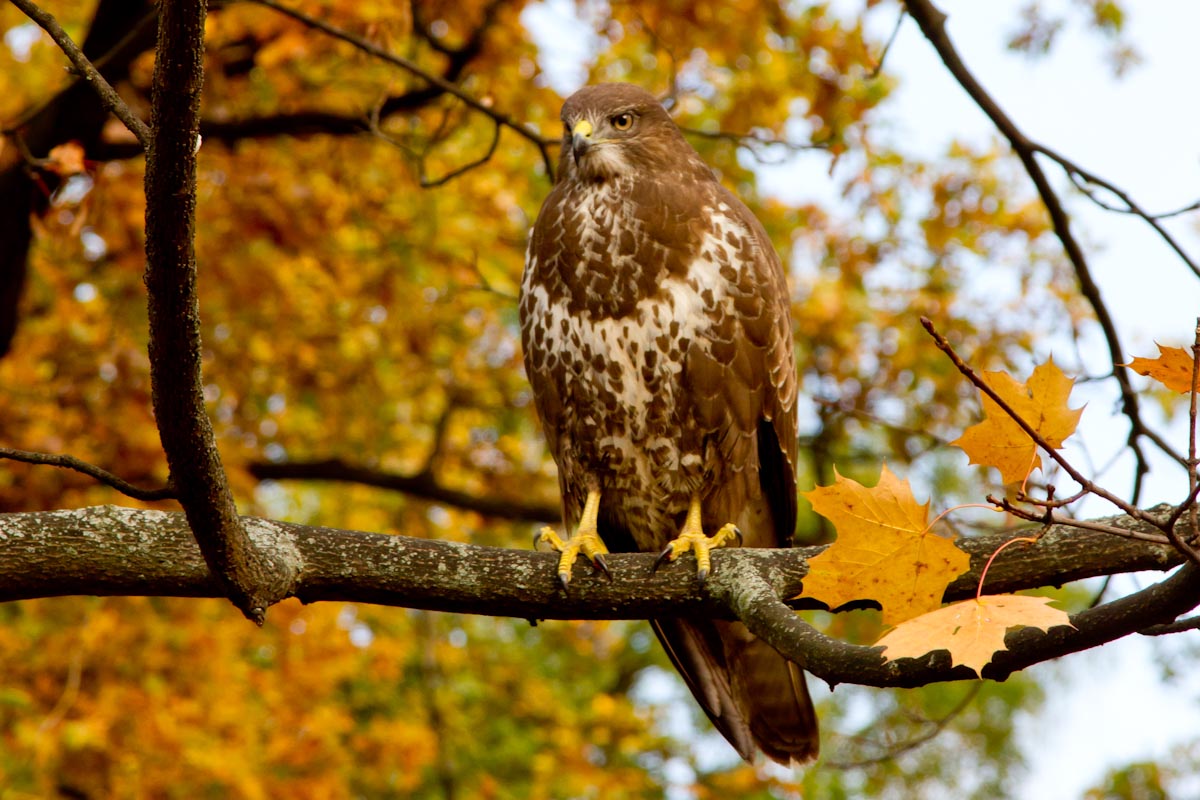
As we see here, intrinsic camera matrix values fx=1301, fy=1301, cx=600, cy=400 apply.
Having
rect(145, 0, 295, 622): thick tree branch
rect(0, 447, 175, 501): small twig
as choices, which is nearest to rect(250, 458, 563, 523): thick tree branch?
rect(145, 0, 295, 622): thick tree branch

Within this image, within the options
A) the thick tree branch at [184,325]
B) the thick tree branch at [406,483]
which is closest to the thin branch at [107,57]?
the thick tree branch at [184,325]

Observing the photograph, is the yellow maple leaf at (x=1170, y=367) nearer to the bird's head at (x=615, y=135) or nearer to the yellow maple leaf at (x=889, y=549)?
the yellow maple leaf at (x=889, y=549)

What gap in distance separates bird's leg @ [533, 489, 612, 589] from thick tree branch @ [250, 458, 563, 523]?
11.4ft

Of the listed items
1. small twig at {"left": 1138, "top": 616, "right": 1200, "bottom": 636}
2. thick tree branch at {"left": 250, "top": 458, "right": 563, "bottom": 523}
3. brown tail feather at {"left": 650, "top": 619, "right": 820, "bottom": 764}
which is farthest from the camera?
thick tree branch at {"left": 250, "top": 458, "right": 563, "bottom": 523}

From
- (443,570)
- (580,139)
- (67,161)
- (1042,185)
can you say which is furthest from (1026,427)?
(67,161)

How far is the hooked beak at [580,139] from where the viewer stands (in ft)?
13.7

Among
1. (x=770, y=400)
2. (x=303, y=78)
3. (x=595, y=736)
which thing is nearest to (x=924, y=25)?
(x=770, y=400)

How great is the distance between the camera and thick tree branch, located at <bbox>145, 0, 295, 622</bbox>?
2193 mm

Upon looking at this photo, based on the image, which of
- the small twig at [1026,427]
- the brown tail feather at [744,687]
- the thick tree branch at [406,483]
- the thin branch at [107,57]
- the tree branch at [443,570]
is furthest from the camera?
the thick tree branch at [406,483]

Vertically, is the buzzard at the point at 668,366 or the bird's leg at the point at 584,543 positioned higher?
the buzzard at the point at 668,366

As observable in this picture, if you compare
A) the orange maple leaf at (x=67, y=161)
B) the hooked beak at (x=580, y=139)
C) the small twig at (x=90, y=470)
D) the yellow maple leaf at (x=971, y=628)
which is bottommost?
the yellow maple leaf at (x=971, y=628)

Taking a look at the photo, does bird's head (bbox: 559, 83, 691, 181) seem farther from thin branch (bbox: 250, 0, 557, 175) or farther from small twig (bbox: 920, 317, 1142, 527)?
small twig (bbox: 920, 317, 1142, 527)

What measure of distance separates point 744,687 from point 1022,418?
8.17 feet

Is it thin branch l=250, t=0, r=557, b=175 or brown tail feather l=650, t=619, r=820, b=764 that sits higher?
thin branch l=250, t=0, r=557, b=175
